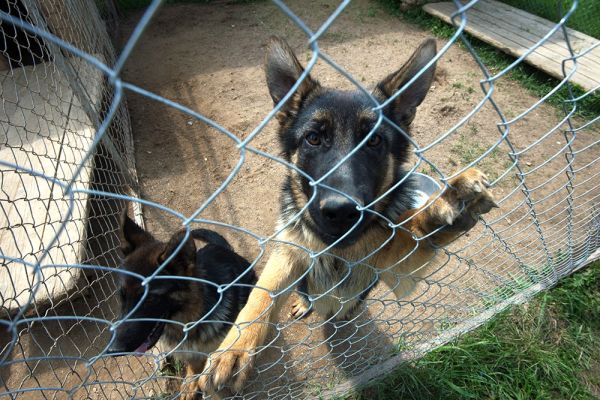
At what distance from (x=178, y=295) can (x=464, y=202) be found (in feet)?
6.36

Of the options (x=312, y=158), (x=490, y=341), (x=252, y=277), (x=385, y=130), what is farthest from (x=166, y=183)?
(x=490, y=341)

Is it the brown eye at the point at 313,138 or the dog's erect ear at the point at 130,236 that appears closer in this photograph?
the brown eye at the point at 313,138

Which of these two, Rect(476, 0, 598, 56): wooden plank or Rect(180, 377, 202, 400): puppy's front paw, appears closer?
Rect(180, 377, 202, 400): puppy's front paw

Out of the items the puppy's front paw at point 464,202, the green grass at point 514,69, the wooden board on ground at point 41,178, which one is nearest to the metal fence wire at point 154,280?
the wooden board on ground at point 41,178

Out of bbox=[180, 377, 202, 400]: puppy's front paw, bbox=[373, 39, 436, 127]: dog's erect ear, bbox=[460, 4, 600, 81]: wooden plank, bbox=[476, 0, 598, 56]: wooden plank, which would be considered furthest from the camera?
bbox=[476, 0, 598, 56]: wooden plank

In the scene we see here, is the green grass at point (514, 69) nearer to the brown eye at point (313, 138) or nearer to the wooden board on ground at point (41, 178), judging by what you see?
the brown eye at point (313, 138)

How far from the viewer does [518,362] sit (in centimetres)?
269

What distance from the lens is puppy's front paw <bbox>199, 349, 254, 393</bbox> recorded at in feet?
6.37

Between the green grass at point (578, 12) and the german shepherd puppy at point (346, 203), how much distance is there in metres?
6.20

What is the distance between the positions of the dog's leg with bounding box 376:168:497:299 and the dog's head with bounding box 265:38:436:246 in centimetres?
27

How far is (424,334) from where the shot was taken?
2.96 m

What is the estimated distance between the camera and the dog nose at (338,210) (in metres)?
1.75

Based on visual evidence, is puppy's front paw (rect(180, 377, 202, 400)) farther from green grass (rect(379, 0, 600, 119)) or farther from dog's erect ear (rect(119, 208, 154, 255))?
green grass (rect(379, 0, 600, 119))

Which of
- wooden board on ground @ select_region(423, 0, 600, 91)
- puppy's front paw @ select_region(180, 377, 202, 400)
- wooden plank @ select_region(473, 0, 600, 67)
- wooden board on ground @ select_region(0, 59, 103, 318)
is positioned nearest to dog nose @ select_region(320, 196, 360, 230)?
puppy's front paw @ select_region(180, 377, 202, 400)
